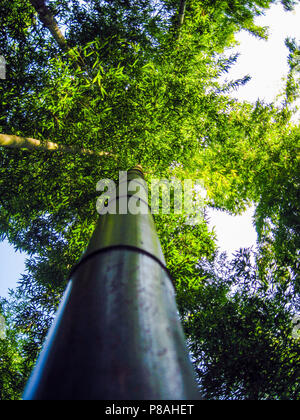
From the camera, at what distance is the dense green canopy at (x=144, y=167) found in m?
3.70

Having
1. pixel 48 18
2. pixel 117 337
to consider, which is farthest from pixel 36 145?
pixel 117 337

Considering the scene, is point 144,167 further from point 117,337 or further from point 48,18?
point 117,337

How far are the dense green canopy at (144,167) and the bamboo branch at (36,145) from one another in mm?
29

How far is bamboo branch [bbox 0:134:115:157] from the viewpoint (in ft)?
10.6

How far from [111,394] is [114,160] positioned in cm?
431

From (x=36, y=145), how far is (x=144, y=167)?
205cm

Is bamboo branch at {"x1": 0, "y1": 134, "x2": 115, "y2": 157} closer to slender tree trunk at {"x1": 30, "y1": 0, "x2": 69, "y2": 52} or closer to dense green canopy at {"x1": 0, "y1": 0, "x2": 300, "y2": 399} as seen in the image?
dense green canopy at {"x1": 0, "y1": 0, "x2": 300, "y2": 399}

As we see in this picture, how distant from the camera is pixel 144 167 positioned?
4789 mm

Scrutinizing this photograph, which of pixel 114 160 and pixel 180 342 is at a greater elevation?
pixel 114 160

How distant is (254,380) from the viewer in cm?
321

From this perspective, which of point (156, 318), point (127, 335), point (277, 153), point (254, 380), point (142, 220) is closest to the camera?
point (127, 335)

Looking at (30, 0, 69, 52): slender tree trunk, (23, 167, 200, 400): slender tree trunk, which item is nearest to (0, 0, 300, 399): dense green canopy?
(30, 0, 69, 52): slender tree trunk
